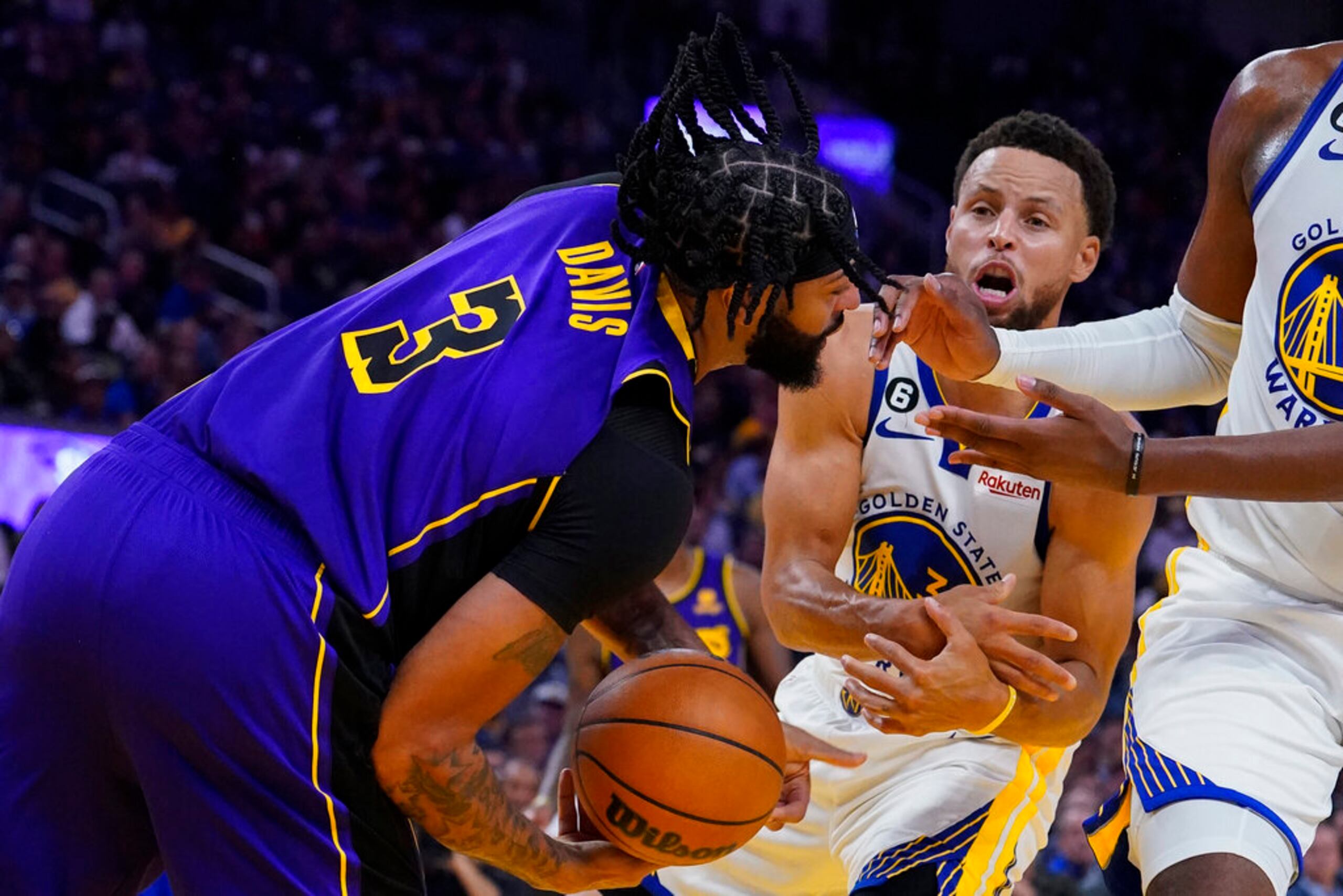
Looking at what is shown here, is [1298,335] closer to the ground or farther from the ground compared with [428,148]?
farther from the ground

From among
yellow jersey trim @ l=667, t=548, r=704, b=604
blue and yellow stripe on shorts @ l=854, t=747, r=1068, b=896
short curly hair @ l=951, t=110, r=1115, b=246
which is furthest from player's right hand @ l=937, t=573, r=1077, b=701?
yellow jersey trim @ l=667, t=548, r=704, b=604

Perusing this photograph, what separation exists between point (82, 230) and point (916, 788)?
33.3 ft

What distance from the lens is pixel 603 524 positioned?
101 inches

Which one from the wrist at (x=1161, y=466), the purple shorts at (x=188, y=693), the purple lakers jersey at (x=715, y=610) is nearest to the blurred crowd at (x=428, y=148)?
the purple lakers jersey at (x=715, y=610)

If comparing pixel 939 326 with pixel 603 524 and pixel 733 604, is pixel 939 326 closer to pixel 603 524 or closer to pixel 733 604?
pixel 603 524

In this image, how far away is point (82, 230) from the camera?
1205 centimetres

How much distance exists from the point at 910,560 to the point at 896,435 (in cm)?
33

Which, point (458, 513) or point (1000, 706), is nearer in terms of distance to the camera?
point (458, 513)

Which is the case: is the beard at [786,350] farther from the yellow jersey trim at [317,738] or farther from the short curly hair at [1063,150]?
the short curly hair at [1063,150]

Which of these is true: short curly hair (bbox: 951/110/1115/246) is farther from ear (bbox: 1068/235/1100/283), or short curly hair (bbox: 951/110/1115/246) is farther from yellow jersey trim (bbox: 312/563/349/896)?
yellow jersey trim (bbox: 312/563/349/896)

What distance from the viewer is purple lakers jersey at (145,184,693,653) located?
256 cm

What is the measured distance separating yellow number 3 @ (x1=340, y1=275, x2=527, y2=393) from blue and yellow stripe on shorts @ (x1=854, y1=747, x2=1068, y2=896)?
1.74 metres

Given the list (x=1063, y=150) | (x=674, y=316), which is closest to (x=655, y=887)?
(x=674, y=316)

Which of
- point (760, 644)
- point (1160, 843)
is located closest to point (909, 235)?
A: point (760, 644)
